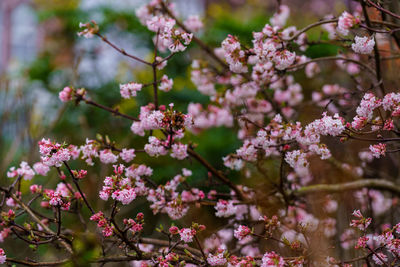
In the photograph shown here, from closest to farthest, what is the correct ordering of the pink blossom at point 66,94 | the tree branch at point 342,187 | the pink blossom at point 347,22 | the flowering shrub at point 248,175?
the flowering shrub at point 248,175 → the pink blossom at point 347,22 → the pink blossom at point 66,94 → the tree branch at point 342,187

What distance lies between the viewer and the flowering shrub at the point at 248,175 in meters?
1.26

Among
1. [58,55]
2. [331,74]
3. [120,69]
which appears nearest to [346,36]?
[331,74]

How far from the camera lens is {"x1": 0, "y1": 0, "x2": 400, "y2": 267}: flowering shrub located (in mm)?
1259

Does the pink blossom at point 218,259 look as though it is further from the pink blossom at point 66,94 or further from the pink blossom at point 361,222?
the pink blossom at point 66,94

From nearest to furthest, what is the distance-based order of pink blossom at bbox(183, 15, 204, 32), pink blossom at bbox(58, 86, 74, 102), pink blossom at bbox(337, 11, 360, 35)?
pink blossom at bbox(337, 11, 360, 35)
pink blossom at bbox(58, 86, 74, 102)
pink blossom at bbox(183, 15, 204, 32)

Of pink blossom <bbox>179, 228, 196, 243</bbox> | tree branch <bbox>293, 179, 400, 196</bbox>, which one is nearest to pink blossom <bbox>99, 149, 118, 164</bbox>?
pink blossom <bbox>179, 228, 196, 243</bbox>

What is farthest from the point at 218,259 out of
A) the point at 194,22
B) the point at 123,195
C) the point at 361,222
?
the point at 194,22

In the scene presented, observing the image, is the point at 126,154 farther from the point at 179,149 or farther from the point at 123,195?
the point at 123,195

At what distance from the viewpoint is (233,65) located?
151cm

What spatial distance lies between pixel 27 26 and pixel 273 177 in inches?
427

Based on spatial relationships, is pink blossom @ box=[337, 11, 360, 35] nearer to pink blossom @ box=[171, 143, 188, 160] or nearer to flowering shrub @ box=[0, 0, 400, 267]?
flowering shrub @ box=[0, 0, 400, 267]

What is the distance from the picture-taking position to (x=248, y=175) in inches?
73.9

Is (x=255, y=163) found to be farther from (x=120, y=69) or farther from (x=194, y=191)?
(x=120, y=69)

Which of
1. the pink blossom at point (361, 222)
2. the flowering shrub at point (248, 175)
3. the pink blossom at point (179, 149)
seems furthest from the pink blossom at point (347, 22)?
the pink blossom at point (179, 149)
